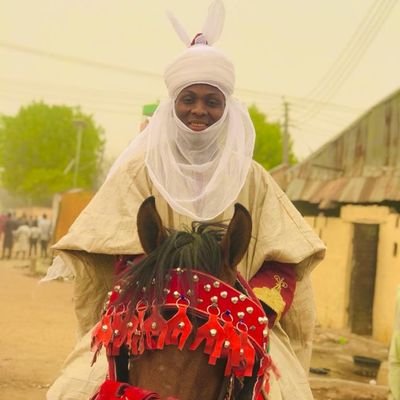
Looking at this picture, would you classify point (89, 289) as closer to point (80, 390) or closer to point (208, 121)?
point (80, 390)

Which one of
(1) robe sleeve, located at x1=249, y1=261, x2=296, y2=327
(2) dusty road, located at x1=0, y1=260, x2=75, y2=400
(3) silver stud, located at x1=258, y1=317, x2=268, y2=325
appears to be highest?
(1) robe sleeve, located at x1=249, y1=261, x2=296, y2=327

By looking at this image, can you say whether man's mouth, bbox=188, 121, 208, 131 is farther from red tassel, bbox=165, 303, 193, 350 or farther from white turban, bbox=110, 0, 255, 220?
red tassel, bbox=165, 303, 193, 350

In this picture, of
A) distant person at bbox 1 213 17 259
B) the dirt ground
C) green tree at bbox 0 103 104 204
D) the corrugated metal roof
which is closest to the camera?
the dirt ground

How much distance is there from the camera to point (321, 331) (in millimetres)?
13430

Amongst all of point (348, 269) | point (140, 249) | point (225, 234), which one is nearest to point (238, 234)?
point (225, 234)

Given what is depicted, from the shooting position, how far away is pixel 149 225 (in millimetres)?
2148

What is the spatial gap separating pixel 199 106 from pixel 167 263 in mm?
1076

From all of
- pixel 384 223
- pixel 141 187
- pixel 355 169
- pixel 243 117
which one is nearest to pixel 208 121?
pixel 243 117

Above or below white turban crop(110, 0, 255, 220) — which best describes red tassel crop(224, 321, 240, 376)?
below

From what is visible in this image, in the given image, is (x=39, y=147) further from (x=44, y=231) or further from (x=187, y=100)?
(x=187, y=100)

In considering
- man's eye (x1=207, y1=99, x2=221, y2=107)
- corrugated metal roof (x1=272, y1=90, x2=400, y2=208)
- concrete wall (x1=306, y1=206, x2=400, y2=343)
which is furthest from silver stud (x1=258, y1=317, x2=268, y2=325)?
corrugated metal roof (x1=272, y1=90, x2=400, y2=208)

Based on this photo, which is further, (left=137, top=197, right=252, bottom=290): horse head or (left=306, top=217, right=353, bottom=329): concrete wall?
(left=306, top=217, right=353, bottom=329): concrete wall

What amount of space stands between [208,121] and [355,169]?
11574 mm

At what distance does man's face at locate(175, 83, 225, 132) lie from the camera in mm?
3021
